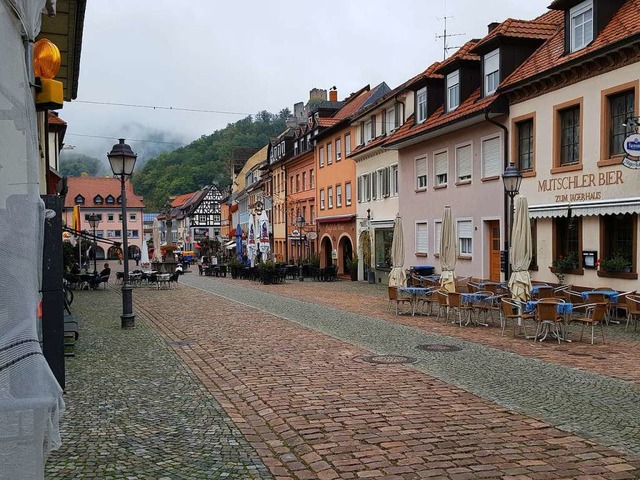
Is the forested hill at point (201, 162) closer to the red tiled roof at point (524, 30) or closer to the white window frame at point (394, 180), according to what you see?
the white window frame at point (394, 180)

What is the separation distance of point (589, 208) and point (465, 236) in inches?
295

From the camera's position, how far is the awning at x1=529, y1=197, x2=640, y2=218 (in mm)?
15336

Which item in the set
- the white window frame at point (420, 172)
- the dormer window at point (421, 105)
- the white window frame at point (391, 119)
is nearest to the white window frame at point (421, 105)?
the dormer window at point (421, 105)

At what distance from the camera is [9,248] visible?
246cm

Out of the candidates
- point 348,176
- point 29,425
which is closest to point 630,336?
point 29,425

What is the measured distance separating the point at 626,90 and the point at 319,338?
9.69m

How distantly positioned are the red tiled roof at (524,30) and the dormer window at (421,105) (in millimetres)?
5302

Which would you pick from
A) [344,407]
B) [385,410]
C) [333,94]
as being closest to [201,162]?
[333,94]

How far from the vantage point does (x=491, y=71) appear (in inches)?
876

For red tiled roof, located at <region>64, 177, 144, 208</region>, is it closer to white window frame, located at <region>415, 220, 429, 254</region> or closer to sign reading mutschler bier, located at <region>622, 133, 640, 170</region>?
white window frame, located at <region>415, 220, 429, 254</region>

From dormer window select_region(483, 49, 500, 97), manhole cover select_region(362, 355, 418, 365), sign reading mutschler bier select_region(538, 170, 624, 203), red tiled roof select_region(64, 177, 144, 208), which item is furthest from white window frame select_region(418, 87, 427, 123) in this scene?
red tiled roof select_region(64, 177, 144, 208)

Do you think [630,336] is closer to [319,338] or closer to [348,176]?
[319,338]

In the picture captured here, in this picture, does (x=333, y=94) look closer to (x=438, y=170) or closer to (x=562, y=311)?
(x=438, y=170)

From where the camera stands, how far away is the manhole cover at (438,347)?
1140cm
